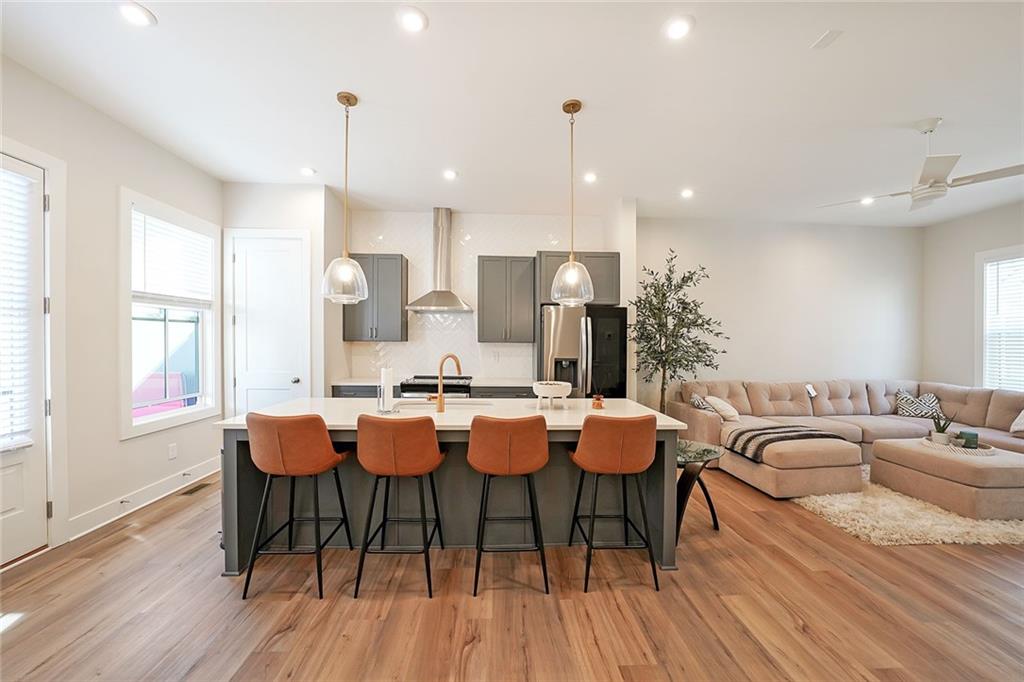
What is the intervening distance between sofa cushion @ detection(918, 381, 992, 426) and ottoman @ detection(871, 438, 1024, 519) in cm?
174

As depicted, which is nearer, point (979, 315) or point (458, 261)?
point (979, 315)

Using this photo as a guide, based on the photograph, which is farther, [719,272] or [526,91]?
[719,272]

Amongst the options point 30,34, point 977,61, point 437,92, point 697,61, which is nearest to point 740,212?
point 977,61

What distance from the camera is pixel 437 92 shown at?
108 inches

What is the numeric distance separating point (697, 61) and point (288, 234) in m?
4.05

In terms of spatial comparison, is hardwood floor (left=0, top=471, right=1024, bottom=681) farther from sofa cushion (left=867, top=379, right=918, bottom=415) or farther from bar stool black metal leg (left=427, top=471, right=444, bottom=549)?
sofa cushion (left=867, top=379, right=918, bottom=415)

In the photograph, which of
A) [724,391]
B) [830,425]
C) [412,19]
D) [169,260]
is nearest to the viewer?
[412,19]

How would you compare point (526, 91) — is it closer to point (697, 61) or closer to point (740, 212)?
point (697, 61)

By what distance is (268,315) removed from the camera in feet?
14.5

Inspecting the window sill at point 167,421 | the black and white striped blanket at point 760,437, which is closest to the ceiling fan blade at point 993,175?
the black and white striped blanket at point 760,437

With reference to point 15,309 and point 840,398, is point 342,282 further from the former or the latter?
point 840,398

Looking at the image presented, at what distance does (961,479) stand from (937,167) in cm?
236

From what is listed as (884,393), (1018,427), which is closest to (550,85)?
(1018,427)

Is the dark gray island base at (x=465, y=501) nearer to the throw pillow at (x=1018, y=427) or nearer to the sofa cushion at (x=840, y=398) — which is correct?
the sofa cushion at (x=840, y=398)
